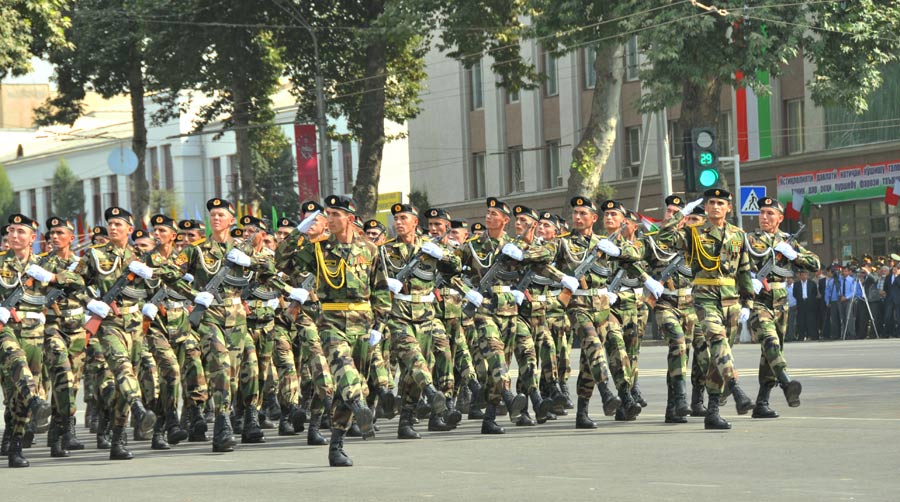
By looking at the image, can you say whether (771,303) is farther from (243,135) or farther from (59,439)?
(243,135)

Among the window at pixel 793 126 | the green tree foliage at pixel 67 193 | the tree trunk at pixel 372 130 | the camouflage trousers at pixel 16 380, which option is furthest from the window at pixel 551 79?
the green tree foliage at pixel 67 193

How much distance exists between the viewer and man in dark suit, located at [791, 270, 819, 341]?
33.3 m

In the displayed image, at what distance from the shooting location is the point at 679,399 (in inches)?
554

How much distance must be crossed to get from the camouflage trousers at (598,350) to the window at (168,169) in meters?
76.4

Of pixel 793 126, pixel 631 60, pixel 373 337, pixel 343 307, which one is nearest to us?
pixel 343 307

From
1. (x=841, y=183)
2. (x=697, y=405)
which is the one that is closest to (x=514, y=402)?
(x=697, y=405)

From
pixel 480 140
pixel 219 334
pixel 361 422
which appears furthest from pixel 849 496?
pixel 480 140

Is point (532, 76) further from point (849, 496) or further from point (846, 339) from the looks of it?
point (849, 496)

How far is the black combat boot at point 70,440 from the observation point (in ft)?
46.2

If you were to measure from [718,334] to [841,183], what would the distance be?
29287 millimetres

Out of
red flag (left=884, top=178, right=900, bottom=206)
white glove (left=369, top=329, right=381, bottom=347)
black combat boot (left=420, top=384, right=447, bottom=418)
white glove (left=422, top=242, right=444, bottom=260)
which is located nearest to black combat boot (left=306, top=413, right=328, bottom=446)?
black combat boot (left=420, top=384, right=447, bottom=418)

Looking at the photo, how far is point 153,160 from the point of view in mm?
92750

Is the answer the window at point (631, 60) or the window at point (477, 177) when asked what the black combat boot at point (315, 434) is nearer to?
the window at point (631, 60)

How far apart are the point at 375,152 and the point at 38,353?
26.2m
